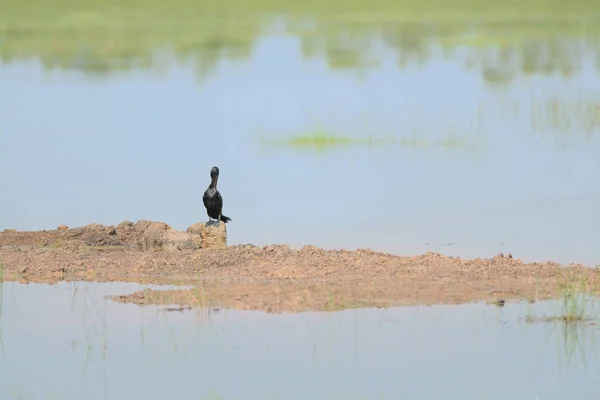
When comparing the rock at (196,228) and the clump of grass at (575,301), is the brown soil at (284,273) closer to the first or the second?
the clump of grass at (575,301)

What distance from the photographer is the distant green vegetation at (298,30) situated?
26172 millimetres

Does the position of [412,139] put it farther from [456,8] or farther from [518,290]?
[456,8]

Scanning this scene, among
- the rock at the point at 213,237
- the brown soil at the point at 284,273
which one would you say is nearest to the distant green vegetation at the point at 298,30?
the rock at the point at 213,237

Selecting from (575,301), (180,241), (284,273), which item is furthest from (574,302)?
(180,241)

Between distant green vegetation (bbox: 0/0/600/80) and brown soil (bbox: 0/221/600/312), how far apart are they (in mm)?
11203

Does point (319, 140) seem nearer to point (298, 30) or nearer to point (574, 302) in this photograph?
point (574, 302)

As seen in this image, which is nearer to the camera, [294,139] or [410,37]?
[294,139]

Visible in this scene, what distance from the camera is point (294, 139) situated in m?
19.6

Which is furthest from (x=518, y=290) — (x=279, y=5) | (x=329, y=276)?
(x=279, y=5)

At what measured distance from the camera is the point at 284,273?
11562 mm

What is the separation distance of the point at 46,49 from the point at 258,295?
59.1ft

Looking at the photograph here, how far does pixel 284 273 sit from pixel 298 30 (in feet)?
61.3

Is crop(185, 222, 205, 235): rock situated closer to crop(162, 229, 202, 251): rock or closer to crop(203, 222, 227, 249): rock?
crop(162, 229, 202, 251): rock

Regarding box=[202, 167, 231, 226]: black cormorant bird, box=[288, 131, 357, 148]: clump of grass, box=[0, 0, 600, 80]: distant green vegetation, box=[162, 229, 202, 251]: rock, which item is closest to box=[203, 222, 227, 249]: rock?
box=[162, 229, 202, 251]: rock
